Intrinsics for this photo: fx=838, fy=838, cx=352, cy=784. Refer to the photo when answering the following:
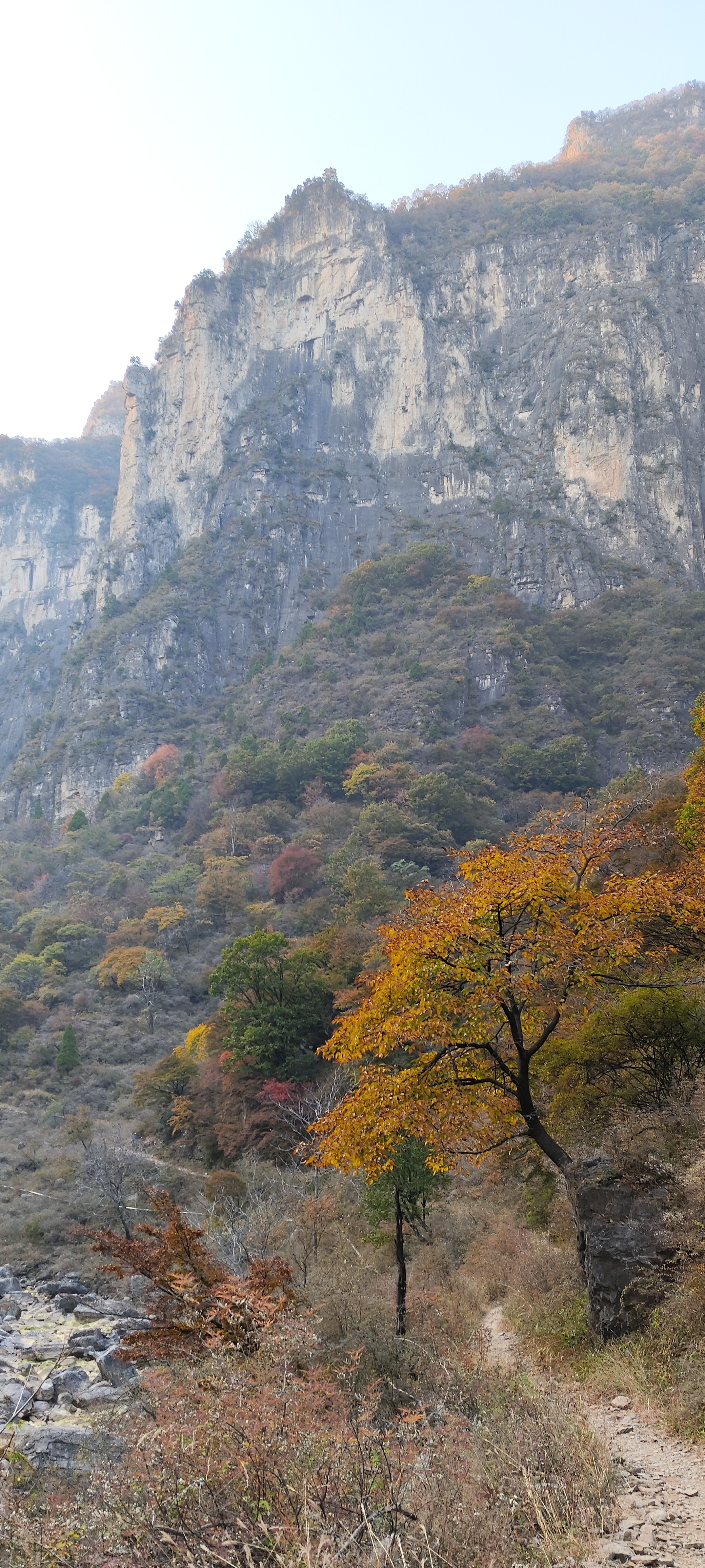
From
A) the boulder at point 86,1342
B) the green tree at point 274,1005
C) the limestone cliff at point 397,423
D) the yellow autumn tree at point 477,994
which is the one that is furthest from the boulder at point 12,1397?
the limestone cliff at point 397,423

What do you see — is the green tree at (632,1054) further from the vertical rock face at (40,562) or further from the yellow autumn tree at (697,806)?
the vertical rock face at (40,562)

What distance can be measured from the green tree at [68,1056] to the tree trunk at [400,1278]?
83.1 feet

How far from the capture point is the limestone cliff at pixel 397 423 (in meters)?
67.9

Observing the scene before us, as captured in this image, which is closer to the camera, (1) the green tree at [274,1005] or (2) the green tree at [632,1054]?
(2) the green tree at [632,1054]

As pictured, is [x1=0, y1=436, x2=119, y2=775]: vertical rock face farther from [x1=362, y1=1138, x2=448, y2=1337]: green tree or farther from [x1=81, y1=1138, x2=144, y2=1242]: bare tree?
[x1=362, y1=1138, x2=448, y2=1337]: green tree

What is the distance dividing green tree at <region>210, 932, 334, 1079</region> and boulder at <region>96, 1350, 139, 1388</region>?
1265cm

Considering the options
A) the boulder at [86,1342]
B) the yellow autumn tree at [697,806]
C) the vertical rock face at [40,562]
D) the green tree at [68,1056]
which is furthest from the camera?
the vertical rock face at [40,562]

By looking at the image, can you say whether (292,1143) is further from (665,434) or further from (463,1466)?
(665,434)

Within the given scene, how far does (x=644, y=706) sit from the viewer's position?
52.2 m

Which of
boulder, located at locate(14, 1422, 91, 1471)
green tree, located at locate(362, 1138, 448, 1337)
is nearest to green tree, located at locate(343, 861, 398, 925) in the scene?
green tree, located at locate(362, 1138, 448, 1337)

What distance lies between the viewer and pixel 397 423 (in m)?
81.1

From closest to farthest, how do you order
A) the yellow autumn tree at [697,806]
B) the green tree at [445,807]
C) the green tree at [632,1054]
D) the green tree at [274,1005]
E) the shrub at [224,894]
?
the green tree at [632,1054], the yellow autumn tree at [697,806], the green tree at [274,1005], the shrub at [224,894], the green tree at [445,807]

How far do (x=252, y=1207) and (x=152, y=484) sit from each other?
8934 centimetres

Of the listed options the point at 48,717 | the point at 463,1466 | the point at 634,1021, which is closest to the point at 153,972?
the point at 634,1021
